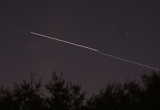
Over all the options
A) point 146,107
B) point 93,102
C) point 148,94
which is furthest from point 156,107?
point 93,102

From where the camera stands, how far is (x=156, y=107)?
20.0m

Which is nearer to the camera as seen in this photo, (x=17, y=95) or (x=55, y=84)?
(x=17, y=95)

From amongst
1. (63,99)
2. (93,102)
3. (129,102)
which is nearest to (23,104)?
(63,99)

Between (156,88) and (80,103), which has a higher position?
(156,88)

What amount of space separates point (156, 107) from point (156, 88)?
524 centimetres

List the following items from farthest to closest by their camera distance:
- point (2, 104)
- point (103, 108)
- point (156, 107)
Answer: point (103, 108), point (2, 104), point (156, 107)

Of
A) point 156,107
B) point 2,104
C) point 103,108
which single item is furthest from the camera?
point 103,108

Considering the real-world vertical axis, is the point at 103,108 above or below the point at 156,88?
below

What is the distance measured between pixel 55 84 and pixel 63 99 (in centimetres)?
135

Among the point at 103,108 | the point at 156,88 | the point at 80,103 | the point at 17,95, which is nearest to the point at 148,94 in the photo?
the point at 156,88

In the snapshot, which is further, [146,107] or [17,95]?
[17,95]

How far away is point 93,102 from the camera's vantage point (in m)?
26.2

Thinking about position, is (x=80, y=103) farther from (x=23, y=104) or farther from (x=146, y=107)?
(x=146, y=107)

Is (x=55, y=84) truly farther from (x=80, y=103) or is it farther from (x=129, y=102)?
(x=129, y=102)
